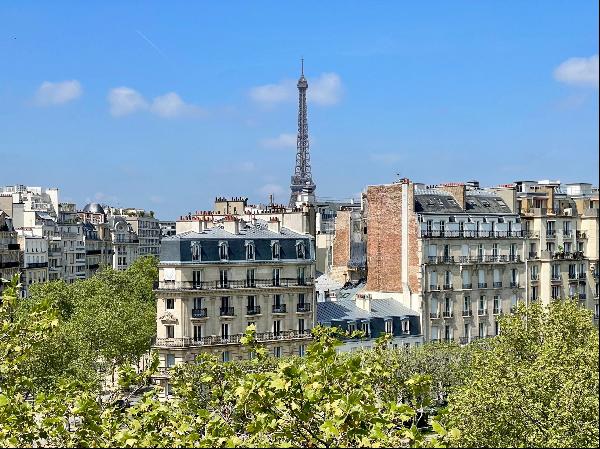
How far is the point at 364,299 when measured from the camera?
60.0m

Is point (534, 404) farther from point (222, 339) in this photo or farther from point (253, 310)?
point (253, 310)

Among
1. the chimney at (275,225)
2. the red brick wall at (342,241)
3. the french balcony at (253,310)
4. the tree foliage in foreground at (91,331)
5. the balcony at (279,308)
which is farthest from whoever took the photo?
the red brick wall at (342,241)

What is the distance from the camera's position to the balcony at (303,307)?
185 feet

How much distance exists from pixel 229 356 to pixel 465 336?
17618mm

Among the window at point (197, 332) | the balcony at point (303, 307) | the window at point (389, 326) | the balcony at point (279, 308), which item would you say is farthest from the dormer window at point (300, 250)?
the window at point (197, 332)

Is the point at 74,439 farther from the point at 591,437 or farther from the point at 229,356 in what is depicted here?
the point at 229,356

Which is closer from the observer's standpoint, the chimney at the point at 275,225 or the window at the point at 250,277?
the window at the point at 250,277

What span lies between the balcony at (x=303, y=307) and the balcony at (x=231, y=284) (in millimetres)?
1137

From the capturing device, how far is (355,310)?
5953 centimetres

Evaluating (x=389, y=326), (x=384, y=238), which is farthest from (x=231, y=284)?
(x=384, y=238)

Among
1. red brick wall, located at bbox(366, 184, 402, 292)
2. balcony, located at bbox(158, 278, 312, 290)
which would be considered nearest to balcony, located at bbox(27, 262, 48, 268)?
red brick wall, located at bbox(366, 184, 402, 292)

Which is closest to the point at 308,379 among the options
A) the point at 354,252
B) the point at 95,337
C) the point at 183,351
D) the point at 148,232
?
the point at 183,351

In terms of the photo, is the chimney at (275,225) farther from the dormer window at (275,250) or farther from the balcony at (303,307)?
the balcony at (303,307)

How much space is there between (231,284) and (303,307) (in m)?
4.91
